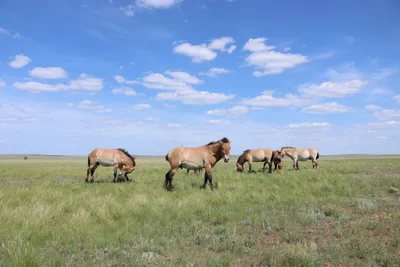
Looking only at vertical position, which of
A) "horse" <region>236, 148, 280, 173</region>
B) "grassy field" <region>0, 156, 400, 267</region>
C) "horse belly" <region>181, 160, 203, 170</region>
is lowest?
"grassy field" <region>0, 156, 400, 267</region>

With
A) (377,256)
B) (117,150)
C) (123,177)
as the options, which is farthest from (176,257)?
(117,150)

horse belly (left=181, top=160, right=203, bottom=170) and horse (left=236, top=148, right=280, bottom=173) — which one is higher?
horse (left=236, top=148, right=280, bottom=173)

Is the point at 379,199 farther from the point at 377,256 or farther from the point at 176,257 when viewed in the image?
the point at 176,257

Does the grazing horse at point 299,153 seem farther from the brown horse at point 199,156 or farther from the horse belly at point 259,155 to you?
the brown horse at point 199,156

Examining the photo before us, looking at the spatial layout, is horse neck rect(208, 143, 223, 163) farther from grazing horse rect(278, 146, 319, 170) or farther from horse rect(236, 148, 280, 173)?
grazing horse rect(278, 146, 319, 170)

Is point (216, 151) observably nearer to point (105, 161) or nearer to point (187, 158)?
point (187, 158)

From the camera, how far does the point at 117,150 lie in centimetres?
1919

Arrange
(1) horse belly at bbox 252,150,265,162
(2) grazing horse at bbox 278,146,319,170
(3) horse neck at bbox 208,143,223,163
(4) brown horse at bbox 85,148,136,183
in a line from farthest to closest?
(2) grazing horse at bbox 278,146,319,170, (1) horse belly at bbox 252,150,265,162, (4) brown horse at bbox 85,148,136,183, (3) horse neck at bbox 208,143,223,163

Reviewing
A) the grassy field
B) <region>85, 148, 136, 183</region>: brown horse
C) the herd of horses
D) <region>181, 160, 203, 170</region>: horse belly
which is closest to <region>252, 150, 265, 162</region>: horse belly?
the herd of horses

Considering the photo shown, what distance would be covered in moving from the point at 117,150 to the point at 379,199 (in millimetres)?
14410

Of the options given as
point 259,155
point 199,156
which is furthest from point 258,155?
point 199,156

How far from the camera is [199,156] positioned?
14555 mm

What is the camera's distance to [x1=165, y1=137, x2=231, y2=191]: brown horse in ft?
46.4

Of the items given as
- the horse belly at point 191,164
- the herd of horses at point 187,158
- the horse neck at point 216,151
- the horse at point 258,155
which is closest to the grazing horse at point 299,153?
the herd of horses at point 187,158
